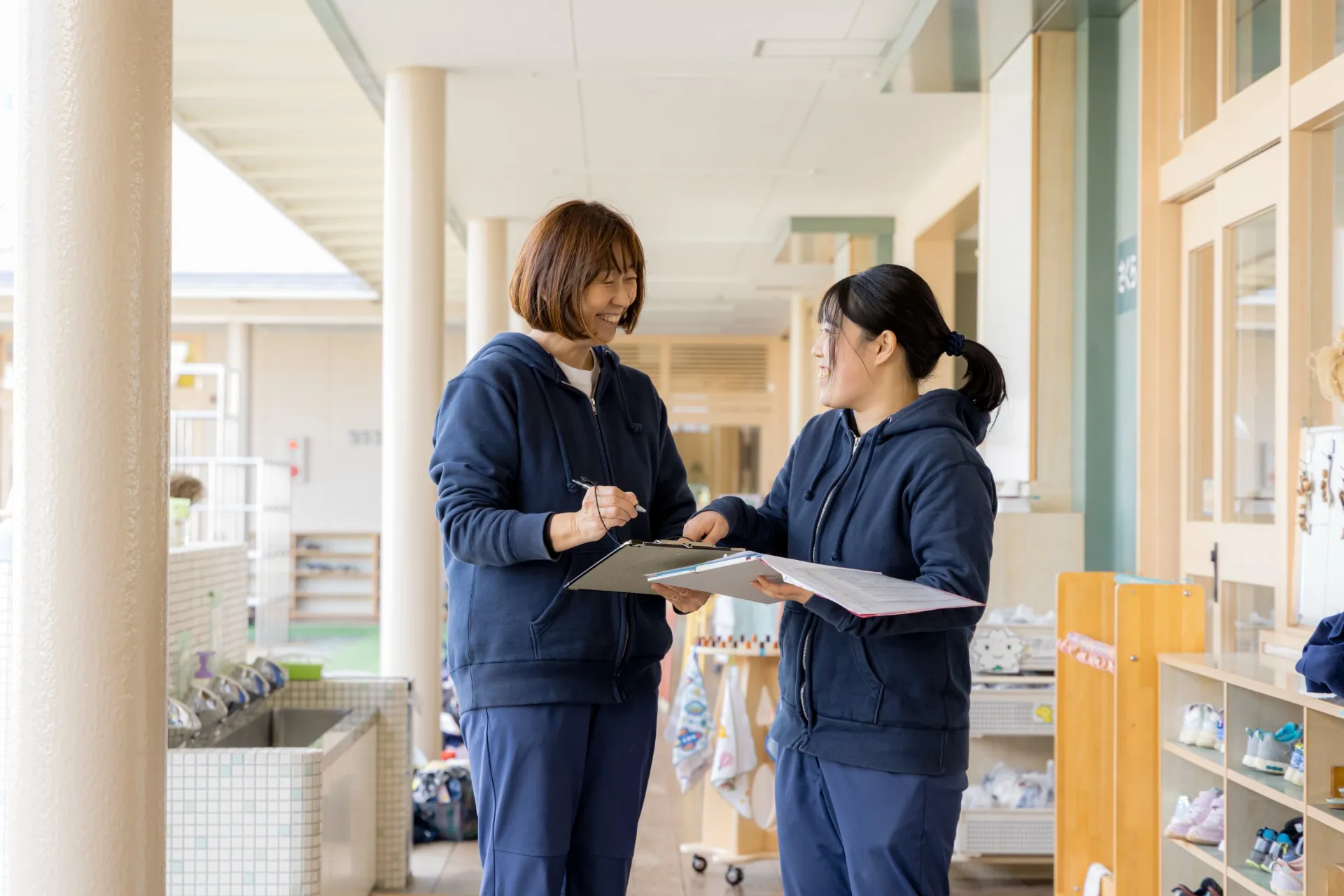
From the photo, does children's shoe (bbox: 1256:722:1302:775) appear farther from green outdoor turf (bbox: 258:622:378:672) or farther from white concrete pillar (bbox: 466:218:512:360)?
green outdoor turf (bbox: 258:622:378:672)

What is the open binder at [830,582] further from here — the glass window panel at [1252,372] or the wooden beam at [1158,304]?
the wooden beam at [1158,304]

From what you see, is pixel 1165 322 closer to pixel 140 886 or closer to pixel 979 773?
pixel 979 773

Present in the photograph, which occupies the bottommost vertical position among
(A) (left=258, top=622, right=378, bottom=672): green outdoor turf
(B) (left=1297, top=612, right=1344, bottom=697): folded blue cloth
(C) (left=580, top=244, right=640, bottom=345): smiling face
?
(A) (left=258, top=622, right=378, bottom=672): green outdoor turf

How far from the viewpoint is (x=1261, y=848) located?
275 cm

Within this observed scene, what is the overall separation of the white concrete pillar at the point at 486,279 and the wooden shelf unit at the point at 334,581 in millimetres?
6890

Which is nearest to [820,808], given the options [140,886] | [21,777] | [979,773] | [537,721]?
[537,721]

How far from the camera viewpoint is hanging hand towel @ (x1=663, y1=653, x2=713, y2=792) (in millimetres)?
4434

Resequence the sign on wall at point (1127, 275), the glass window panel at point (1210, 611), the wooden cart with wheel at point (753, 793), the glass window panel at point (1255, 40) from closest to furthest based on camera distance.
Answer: the glass window panel at point (1255, 40)
the glass window panel at point (1210, 611)
the wooden cart with wheel at point (753, 793)
the sign on wall at point (1127, 275)

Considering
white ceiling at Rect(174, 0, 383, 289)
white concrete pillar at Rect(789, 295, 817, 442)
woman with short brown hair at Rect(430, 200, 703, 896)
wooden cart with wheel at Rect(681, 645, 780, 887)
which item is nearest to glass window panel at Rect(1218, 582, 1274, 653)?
wooden cart with wheel at Rect(681, 645, 780, 887)

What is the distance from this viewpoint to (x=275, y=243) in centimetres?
1231

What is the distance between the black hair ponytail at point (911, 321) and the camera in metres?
2.04

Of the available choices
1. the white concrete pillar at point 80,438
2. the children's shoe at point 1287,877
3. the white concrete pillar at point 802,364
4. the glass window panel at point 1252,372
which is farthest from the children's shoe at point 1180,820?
the white concrete pillar at point 802,364

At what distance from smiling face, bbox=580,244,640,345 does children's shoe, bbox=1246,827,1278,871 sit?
1882mm

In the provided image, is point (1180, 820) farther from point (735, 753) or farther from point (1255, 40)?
point (1255, 40)
